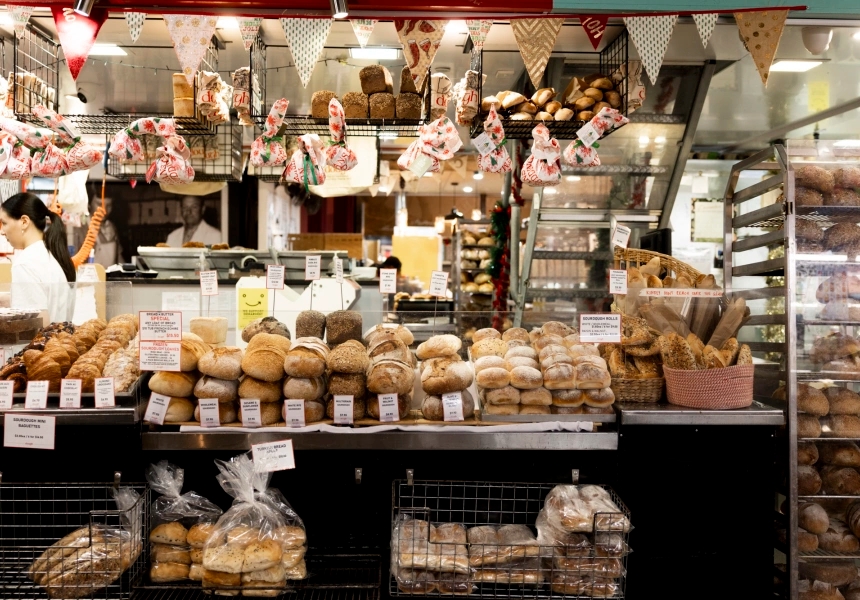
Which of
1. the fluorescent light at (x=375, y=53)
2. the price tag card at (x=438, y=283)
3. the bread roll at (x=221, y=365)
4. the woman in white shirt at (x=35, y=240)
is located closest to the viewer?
the bread roll at (x=221, y=365)

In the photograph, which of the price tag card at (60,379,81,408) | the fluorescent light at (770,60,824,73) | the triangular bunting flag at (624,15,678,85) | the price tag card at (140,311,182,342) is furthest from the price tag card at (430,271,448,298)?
the fluorescent light at (770,60,824,73)

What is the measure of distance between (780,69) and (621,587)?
437 centimetres

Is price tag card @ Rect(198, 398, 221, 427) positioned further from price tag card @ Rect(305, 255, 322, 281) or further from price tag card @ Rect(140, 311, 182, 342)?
price tag card @ Rect(305, 255, 322, 281)

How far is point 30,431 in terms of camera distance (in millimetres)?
2648

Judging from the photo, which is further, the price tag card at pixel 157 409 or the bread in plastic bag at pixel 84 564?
the price tag card at pixel 157 409

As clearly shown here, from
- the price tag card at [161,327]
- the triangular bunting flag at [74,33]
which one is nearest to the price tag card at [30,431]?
the price tag card at [161,327]

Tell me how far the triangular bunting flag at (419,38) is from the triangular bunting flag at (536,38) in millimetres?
412

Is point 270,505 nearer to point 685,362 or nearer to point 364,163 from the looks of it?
point 685,362

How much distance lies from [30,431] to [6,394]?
184mm

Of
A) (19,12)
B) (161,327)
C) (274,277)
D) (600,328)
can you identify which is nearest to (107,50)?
(19,12)

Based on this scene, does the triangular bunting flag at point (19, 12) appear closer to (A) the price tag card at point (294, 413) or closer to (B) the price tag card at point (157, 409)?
(B) the price tag card at point (157, 409)

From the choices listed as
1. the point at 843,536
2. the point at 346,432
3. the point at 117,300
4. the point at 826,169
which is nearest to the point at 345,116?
the point at 117,300

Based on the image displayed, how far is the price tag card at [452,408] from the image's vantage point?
280 cm

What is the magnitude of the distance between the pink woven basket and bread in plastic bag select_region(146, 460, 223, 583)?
1.92m
